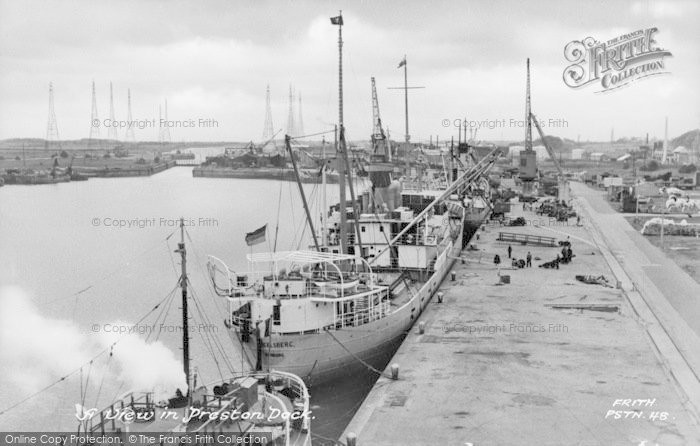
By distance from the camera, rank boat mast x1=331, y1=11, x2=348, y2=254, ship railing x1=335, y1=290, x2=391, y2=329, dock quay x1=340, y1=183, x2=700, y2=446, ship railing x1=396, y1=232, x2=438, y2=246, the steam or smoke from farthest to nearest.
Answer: ship railing x1=396, y1=232, x2=438, y2=246
boat mast x1=331, y1=11, x2=348, y2=254
ship railing x1=335, y1=290, x2=391, y2=329
the steam or smoke
dock quay x1=340, y1=183, x2=700, y2=446

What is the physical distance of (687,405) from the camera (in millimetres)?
20500

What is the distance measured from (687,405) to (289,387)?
12468 mm

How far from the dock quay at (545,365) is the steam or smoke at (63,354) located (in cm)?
821

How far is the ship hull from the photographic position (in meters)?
25.4

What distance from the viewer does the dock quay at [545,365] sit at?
18844mm

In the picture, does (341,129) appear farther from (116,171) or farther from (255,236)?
(116,171)

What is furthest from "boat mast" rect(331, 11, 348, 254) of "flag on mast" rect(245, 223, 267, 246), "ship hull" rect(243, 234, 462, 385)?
"flag on mast" rect(245, 223, 267, 246)

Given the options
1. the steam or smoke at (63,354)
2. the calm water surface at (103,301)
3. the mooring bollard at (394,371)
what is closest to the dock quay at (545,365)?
the mooring bollard at (394,371)

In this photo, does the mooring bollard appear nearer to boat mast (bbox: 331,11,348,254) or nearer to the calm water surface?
the calm water surface

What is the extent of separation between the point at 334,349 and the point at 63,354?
1419 centimetres

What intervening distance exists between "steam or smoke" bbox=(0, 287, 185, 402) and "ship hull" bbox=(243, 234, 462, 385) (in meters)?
3.72

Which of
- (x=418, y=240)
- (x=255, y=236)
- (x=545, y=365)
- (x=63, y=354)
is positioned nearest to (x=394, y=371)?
(x=545, y=365)

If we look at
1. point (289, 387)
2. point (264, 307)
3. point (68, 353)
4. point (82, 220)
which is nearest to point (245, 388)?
point (289, 387)

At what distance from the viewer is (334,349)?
26.5 m
